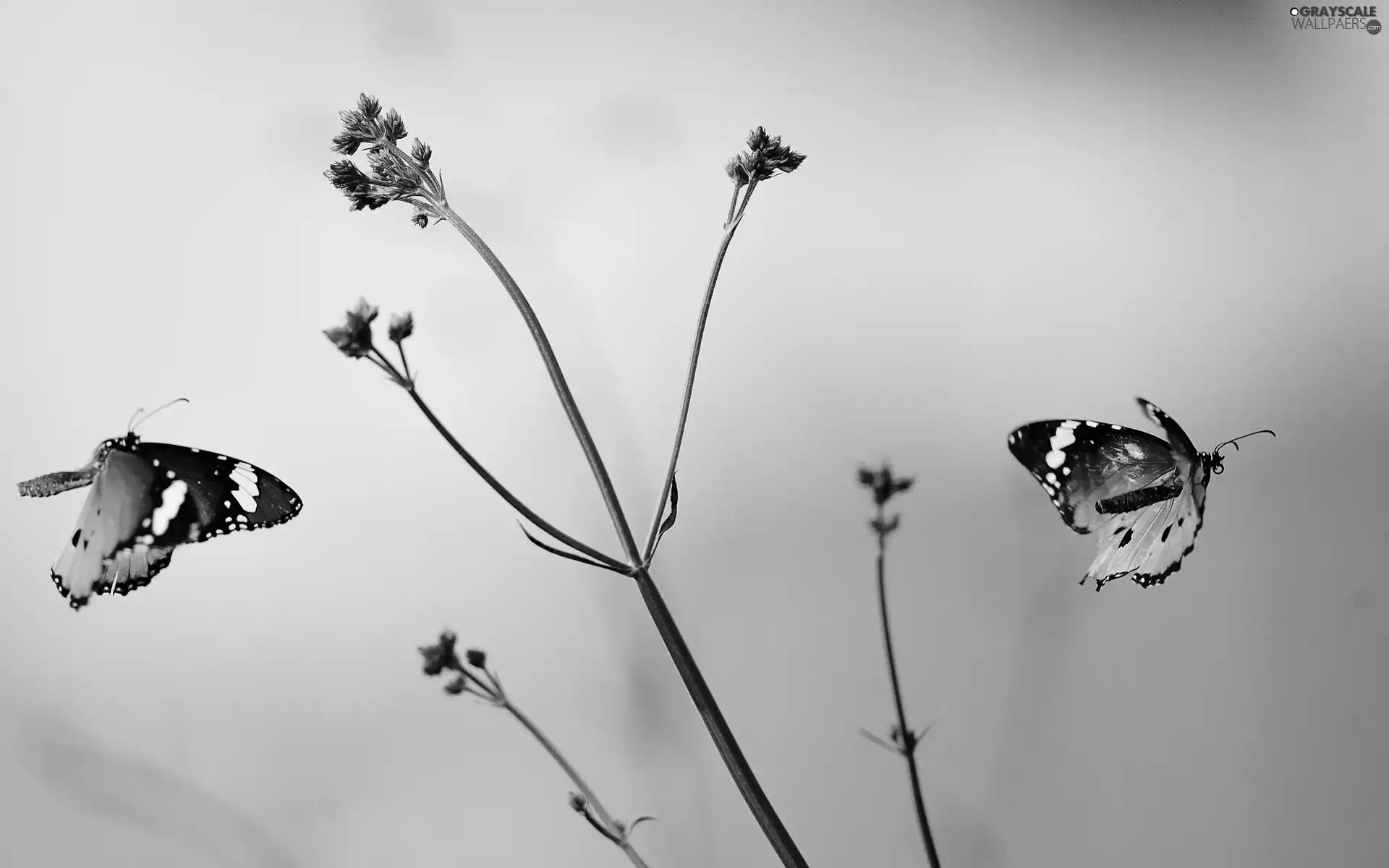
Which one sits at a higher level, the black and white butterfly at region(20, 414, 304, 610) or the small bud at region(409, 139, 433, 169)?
the small bud at region(409, 139, 433, 169)

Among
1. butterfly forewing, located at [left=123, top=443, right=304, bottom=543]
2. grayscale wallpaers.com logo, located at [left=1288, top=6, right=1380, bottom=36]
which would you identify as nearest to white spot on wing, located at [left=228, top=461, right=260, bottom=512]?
butterfly forewing, located at [left=123, top=443, right=304, bottom=543]

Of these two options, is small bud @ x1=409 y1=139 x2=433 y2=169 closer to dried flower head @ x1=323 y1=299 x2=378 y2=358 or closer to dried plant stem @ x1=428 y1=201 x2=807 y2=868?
dried plant stem @ x1=428 y1=201 x2=807 y2=868

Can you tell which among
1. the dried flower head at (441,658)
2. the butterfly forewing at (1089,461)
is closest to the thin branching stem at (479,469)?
the dried flower head at (441,658)

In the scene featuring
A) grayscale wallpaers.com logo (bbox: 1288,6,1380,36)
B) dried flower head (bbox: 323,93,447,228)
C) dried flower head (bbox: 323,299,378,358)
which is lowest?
dried flower head (bbox: 323,299,378,358)

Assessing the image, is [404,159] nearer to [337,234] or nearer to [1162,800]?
[337,234]

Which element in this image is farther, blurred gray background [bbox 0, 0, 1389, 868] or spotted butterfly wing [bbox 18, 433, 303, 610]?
blurred gray background [bbox 0, 0, 1389, 868]

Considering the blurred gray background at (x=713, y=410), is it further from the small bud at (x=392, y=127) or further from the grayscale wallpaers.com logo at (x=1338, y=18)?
the small bud at (x=392, y=127)

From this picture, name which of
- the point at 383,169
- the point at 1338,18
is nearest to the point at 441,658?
the point at 383,169

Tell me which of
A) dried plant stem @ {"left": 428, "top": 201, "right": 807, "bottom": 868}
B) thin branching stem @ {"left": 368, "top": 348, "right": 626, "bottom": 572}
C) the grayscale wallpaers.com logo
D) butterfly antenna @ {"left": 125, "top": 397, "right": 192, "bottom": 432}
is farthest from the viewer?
the grayscale wallpaers.com logo
